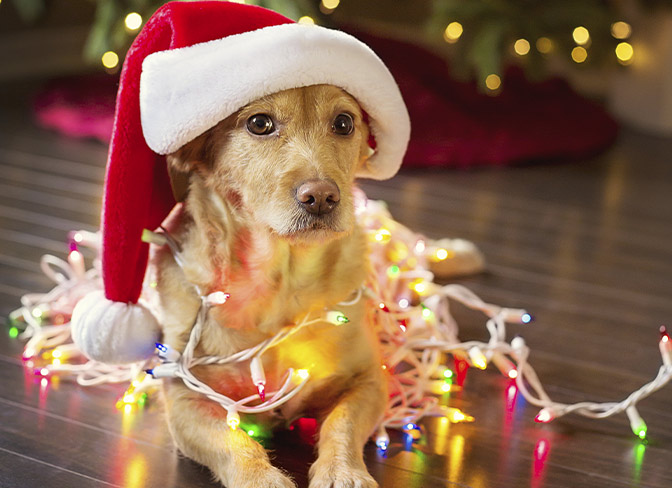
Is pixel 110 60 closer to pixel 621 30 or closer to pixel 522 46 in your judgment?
pixel 522 46

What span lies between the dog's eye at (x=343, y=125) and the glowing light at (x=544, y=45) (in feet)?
8.47

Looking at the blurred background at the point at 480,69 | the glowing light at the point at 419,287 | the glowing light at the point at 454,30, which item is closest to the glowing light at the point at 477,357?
the glowing light at the point at 419,287

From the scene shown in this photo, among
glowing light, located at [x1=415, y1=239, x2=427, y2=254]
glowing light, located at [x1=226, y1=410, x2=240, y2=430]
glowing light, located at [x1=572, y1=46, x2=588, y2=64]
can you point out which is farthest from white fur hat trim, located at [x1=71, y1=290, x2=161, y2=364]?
glowing light, located at [x1=572, y1=46, x2=588, y2=64]

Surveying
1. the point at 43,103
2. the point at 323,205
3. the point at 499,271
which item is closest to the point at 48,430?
the point at 323,205

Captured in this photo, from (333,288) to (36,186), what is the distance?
1.92 meters

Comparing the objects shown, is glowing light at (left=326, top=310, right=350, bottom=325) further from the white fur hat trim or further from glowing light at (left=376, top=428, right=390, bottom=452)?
the white fur hat trim

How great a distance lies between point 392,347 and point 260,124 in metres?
0.69

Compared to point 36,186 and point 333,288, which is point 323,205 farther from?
point 36,186

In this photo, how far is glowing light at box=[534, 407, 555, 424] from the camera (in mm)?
1871

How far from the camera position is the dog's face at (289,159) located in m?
1.54

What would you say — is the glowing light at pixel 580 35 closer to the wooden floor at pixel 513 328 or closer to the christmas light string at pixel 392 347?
the wooden floor at pixel 513 328

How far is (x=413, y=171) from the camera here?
12.4 feet

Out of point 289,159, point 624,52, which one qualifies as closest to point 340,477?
point 289,159

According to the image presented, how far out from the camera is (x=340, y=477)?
1.47 m
